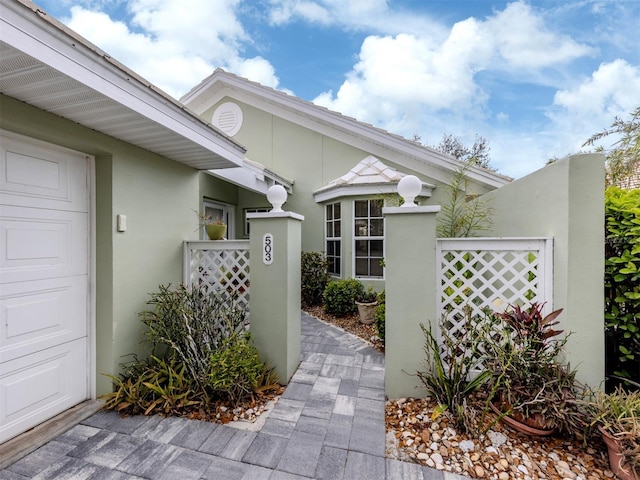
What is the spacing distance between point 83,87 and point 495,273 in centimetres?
431

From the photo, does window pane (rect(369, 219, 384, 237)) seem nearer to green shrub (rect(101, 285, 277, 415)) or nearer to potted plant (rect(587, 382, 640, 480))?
green shrub (rect(101, 285, 277, 415))

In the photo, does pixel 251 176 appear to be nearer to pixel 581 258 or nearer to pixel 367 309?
pixel 367 309

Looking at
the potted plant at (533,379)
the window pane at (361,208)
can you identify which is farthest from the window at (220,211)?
the potted plant at (533,379)

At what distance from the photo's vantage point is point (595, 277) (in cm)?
273

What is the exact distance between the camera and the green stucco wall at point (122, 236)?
325cm

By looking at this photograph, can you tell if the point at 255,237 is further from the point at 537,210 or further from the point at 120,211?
the point at 537,210

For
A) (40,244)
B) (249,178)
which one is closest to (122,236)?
(40,244)

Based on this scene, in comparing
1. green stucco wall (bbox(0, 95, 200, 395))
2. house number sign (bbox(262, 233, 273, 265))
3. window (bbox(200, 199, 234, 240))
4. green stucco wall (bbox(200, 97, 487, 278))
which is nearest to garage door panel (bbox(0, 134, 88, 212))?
green stucco wall (bbox(0, 95, 200, 395))

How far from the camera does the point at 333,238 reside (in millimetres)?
8156

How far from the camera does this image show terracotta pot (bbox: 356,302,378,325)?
6.18 metres

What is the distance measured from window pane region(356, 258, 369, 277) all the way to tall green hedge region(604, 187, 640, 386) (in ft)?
15.9

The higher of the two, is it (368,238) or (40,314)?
(368,238)

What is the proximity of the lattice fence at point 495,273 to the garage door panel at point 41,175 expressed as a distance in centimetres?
417

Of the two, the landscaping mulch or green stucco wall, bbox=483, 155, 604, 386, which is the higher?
green stucco wall, bbox=483, 155, 604, 386
